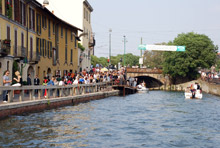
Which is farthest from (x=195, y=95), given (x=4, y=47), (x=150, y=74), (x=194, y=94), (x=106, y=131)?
(x=150, y=74)

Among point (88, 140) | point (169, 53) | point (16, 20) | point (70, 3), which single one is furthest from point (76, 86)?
point (169, 53)

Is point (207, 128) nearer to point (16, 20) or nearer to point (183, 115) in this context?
point (183, 115)

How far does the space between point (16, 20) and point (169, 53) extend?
48.5 metres

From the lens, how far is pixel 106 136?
15.1 metres

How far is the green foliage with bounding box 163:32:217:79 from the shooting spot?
7288 centimetres

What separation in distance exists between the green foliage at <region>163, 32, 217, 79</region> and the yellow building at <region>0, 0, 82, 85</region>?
28.4 meters

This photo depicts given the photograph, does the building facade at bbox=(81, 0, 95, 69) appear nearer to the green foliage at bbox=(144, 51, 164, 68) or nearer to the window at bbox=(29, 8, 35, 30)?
the window at bbox=(29, 8, 35, 30)

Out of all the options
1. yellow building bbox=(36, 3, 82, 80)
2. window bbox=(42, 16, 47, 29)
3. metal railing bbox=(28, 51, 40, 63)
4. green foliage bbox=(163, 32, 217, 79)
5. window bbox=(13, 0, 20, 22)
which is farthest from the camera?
green foliage bbox=(163, 32, 217, 79)

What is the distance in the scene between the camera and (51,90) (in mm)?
27078

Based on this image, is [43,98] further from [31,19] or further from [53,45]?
[53,45]

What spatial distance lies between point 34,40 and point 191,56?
43.6 m

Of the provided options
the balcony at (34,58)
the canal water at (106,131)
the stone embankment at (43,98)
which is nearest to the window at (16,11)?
the balcony at (34,58)

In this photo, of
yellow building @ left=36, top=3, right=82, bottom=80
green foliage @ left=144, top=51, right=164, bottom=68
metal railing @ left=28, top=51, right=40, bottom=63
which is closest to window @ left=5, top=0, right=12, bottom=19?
metal railing @ left=28, top=51, right=40, bottom=63

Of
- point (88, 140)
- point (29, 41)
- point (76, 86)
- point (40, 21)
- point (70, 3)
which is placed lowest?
point (88, 140)
